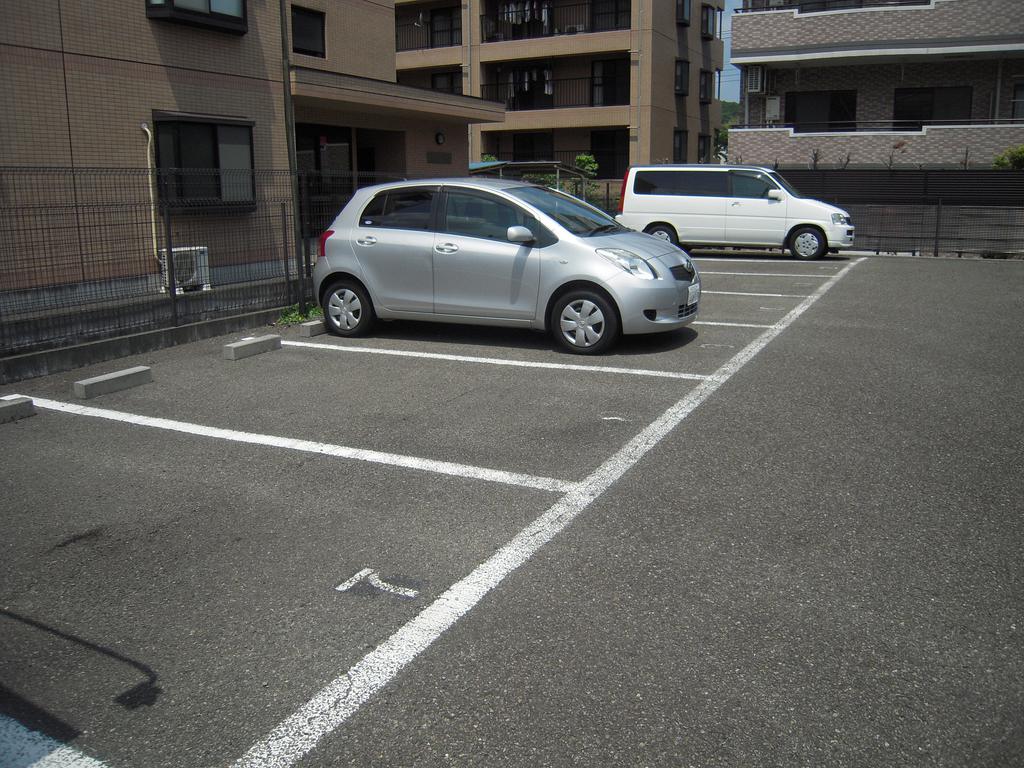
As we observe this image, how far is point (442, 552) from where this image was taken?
4.14 m

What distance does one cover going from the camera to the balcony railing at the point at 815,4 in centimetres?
2464

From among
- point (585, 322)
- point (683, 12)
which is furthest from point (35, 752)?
point (683, 12)

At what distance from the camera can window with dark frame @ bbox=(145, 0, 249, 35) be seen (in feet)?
43.4

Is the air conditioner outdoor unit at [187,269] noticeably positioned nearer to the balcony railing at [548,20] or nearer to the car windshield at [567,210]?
the car windshield at [567,210]

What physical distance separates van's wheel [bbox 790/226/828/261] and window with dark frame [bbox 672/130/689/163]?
814 inches

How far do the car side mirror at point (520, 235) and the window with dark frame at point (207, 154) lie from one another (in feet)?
16.3

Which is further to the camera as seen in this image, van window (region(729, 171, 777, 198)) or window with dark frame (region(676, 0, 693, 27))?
window with dark frame (region(676, 0, 693, 27))

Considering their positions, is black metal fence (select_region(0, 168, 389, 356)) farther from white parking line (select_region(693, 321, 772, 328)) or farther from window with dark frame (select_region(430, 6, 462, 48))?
window with dark frame (select_region(430, 6, 462, 48))

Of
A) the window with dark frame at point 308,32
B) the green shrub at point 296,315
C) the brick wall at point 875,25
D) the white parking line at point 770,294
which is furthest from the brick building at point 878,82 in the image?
the green shrub at point 296,315

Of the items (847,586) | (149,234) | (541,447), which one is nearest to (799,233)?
(149,234)

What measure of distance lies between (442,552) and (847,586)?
1.78 metres

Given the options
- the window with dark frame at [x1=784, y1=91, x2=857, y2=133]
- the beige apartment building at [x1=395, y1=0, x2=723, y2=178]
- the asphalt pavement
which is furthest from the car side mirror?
the beige apartment building at [x1=395, y1=0, x2=723, y2=178]

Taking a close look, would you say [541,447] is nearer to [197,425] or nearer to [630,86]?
[197,425]

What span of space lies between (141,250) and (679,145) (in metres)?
31.7
